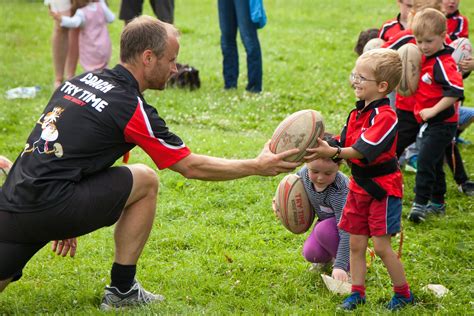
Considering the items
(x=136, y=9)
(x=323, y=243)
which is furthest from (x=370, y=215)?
(x=136, y=9)

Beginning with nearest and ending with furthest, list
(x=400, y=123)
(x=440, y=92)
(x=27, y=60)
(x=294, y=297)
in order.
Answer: (x=294, y=297) < (x=440, y=92) < (x=400, y=123) < (x=27, y=60)

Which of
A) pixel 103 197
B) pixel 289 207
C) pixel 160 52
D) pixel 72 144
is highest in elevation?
pixel 160 52

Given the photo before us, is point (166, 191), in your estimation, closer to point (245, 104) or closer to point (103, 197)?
point (103, 197)

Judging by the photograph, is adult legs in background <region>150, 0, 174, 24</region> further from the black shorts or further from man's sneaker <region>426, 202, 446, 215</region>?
the black shorts

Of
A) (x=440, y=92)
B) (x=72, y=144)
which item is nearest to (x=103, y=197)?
(x=72, y=144)

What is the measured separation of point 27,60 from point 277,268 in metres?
9.74

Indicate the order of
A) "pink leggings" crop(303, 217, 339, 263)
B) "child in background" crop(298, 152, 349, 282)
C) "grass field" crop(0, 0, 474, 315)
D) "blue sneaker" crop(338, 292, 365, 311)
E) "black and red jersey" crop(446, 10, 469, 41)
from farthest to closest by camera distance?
"black and red jersey" crop(446, 10, 469, 41)
"pink leggings" crop(303, 217, 339, 263)
"child in background" crop(298, 152, 349, 282)
"grass field" crop(0, 0, 474, 315)
"blue sneaker" crop(338, 292, 365, 311)

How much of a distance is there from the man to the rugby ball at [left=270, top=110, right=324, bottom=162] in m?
0.07

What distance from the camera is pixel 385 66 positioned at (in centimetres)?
A: 477

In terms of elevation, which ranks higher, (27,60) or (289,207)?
(289,207)

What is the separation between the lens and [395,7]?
61.7 ft

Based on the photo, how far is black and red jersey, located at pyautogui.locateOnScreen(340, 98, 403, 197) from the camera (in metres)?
4.67

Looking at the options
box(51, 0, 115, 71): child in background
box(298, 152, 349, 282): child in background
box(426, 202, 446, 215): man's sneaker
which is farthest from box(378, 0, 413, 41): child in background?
box(51, 0, 115, 71): child in background

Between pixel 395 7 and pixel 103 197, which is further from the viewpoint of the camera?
pixel 395 7
